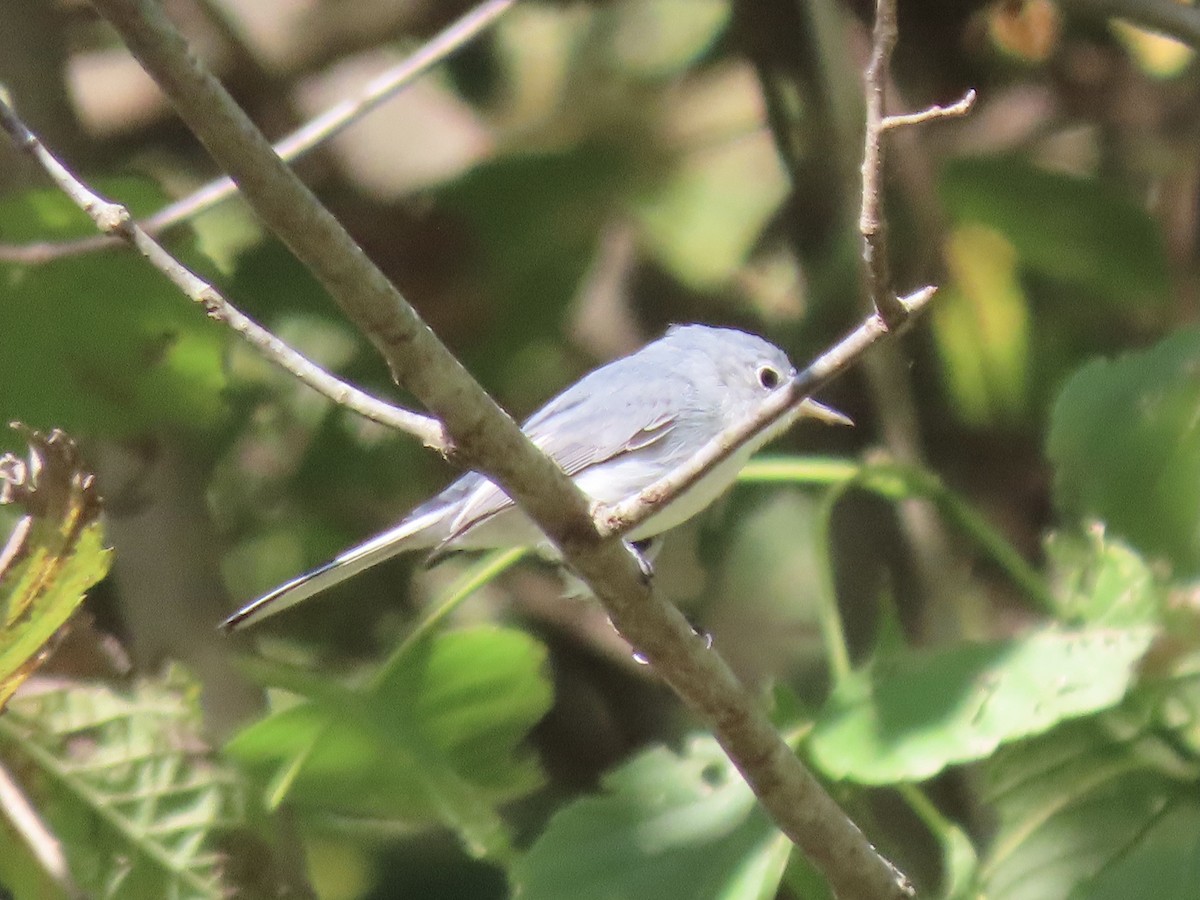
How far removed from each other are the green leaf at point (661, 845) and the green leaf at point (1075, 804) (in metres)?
0.32

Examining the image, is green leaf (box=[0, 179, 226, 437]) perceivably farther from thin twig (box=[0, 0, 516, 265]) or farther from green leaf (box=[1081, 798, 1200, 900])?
green leaf (box=[1081, 798, 1200, 900])

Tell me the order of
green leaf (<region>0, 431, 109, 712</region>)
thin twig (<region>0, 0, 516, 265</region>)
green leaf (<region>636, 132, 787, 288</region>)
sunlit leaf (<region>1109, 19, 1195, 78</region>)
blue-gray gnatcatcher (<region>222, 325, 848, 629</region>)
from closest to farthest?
green leaf (<region>0, 431, 109, 712</region>) < thin twig (<region>0, 0, 516, 265</region>) < blue-gray gnatcatcher (<region>222, 325, 848, 629</region>) < sunlit leaf (<region>1109, 19, 1195, 78</region>) < green leaf (<region>636, 132, 787, 288</region>)

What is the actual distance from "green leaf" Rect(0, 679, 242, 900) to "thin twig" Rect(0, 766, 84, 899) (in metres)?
0.12

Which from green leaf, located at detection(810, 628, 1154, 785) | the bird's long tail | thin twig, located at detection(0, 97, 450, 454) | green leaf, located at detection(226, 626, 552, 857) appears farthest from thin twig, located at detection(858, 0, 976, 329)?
the bird's long tail

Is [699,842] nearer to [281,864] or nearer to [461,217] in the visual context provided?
[281,864]

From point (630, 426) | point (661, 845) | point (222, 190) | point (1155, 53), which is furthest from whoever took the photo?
point (1155, 53)

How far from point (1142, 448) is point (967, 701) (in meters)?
0.48

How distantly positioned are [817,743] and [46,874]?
2.67 ft

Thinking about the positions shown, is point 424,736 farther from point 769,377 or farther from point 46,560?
point 769,377

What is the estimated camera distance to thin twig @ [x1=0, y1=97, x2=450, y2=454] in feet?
3.59

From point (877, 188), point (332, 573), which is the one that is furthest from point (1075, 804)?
point (877, 188)

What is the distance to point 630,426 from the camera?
226cm

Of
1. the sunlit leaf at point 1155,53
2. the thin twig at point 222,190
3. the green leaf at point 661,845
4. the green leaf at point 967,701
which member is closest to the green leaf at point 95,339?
the thin twig at point 222,190

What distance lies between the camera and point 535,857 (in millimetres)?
1751
